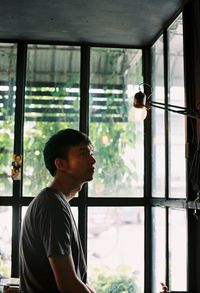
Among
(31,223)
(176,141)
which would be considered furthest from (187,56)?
(31,223)

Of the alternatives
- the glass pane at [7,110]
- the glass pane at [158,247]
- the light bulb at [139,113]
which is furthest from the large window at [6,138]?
the light bulb at [139,113]

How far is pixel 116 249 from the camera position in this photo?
4379 mm

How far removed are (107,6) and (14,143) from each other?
5.22 feet

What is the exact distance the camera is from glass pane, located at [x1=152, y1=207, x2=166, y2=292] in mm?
3996

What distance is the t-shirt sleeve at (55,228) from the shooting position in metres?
1.36

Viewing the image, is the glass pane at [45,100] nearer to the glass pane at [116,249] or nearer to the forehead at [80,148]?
the glass pane at [116,249]

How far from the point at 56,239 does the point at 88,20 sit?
2.90 m

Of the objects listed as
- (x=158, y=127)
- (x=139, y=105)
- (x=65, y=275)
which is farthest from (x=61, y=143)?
(x=158, y=127)

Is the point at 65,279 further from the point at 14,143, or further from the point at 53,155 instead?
the point at 14,143

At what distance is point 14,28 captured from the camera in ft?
13.7

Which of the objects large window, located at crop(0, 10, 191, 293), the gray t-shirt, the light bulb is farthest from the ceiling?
the gray t-shirt

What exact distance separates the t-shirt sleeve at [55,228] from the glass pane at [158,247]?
266cm

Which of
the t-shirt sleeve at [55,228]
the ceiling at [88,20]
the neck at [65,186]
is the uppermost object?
the ceiling at [88,20]

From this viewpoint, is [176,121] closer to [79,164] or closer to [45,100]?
[45,100]
